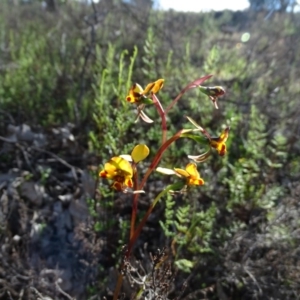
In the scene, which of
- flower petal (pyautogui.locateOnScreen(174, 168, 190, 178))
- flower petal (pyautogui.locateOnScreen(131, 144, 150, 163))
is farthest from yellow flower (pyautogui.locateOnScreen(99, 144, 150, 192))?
flower petal (pyautogui.locateOnScreen(174, 168, 190, 178))

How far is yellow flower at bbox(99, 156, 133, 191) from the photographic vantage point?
46.0 inches

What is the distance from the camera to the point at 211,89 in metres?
1.32

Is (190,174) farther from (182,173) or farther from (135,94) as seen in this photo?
(135,94)

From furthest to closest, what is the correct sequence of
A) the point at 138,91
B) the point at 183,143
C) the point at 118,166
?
the point at 183,143
the point at 138,91
the point at 118,166

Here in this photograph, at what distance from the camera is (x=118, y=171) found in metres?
1.18

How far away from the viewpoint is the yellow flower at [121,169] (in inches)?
46.1

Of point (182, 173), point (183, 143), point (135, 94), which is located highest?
point (135, 94)

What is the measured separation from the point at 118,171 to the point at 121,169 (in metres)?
0.01

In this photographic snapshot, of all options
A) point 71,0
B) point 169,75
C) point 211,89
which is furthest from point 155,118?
point 71,0

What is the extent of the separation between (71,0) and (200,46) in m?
1.94

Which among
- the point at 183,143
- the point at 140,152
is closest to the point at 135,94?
the point at 140,152

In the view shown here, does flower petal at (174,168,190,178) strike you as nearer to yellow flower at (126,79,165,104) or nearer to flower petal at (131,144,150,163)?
flower petal at (131,144,150,163)

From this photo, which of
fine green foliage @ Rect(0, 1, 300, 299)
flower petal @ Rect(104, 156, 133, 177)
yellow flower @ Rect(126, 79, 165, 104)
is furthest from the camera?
fine green foliage @ Rect(0, 1, 300, 299)

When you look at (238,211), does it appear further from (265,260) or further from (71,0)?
(71,0)
